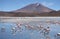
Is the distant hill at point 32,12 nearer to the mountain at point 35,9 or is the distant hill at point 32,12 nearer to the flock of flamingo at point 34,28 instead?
the mountain at point 35,9

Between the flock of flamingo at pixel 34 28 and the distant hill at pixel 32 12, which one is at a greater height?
the distant hill at pixel 32 12

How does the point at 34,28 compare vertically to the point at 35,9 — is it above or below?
below

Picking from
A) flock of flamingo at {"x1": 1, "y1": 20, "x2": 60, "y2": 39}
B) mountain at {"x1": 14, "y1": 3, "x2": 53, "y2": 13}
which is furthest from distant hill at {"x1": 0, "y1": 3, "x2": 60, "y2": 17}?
flock of flamingo at {"x1": 1, "y1": 20, "x2": 60, "y2": 39}

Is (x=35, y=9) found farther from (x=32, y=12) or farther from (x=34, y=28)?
(x=34, y=28)

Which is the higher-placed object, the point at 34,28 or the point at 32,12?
the point at 32,12

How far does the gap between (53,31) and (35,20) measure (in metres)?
0.25

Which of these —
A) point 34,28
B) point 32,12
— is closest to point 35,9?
point 32,12

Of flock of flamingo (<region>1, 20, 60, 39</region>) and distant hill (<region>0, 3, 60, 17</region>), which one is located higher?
distant hill (<region>0, 3, 60, 17</region>)

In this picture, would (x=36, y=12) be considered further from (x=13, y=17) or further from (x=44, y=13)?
(x=13, y=17)

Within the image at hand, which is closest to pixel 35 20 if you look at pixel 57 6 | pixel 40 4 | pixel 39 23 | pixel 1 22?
pixel 39 23

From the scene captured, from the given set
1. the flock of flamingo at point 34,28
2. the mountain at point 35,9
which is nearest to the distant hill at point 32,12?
the mountain at point 35,9

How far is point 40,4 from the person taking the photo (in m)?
1.34

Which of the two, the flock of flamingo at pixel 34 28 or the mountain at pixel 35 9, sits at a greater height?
the mountain at pixel 35 9

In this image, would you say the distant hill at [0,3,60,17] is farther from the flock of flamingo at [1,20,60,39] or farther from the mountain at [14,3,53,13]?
the flock of flamingo at [1,20,60,39]
